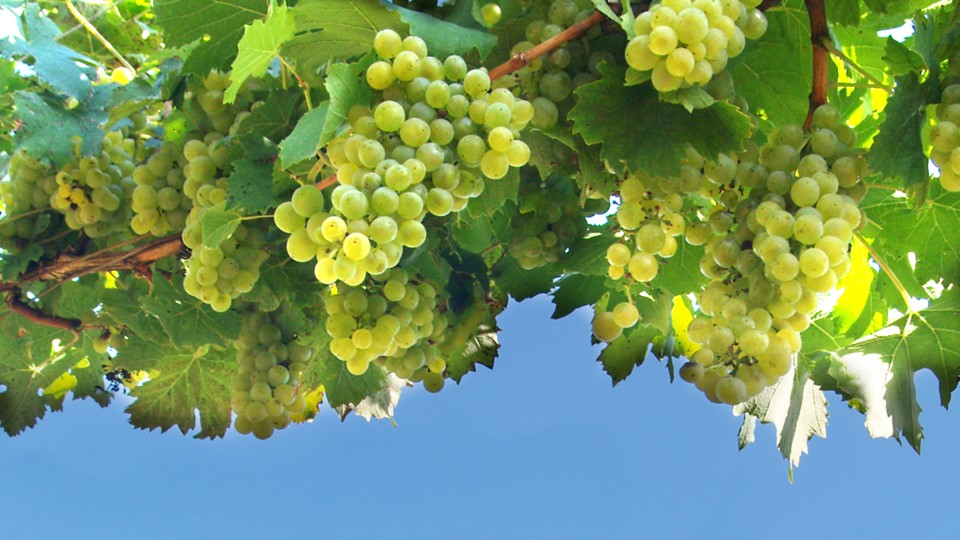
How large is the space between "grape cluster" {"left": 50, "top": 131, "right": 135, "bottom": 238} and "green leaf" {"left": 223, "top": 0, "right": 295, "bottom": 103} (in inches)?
24.0

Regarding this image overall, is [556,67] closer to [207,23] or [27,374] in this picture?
[207,23]

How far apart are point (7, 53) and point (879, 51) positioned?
4.48 feet

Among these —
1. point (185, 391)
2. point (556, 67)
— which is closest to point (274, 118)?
point (556, 67)

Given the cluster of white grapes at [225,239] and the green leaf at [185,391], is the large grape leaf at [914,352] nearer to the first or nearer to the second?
the cluster of white grapes at [225,239]

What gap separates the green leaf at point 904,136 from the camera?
3.35ft

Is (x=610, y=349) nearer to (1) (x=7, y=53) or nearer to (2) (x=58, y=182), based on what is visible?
(2) (x=58, y=182)

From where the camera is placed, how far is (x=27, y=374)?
77.0 inches

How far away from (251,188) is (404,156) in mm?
347

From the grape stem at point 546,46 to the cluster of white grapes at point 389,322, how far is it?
402mm

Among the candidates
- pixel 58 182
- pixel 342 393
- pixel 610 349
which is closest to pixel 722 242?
pixel 610 349

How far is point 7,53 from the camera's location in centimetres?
168

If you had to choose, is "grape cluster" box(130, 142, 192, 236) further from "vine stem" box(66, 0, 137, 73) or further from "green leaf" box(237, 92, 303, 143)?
"vine stem" box(66, 0, 137, 73)

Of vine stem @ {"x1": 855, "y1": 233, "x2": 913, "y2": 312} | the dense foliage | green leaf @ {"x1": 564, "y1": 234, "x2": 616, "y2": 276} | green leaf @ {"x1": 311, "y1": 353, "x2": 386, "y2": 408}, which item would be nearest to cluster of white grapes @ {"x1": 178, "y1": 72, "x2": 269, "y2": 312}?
the dense foliage

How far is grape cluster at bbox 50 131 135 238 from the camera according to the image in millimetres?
1533
